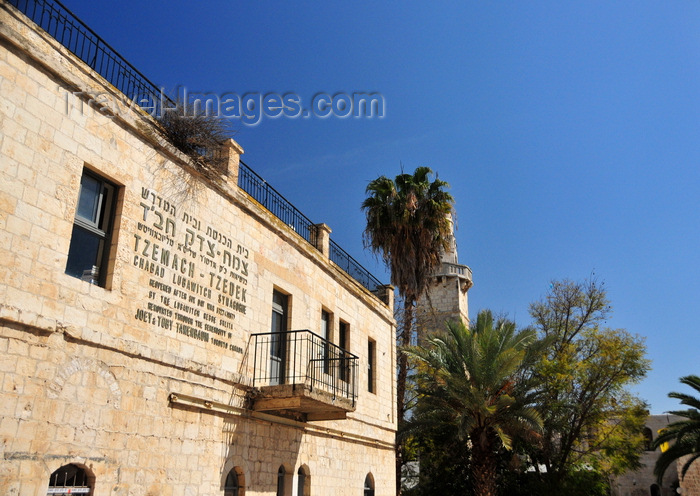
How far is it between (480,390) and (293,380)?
28.6 ft

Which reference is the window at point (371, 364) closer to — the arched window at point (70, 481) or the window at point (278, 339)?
the window at point (278, 339)

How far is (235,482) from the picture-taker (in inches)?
393

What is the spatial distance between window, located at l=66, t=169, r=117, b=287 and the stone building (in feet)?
0.07

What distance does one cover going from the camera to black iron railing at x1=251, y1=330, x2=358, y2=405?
36.0ft

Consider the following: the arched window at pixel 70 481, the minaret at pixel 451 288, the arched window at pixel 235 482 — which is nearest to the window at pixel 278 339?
the arched window at pixel 235 482

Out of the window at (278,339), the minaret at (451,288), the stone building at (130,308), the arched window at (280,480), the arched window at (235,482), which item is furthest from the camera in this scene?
the minaret at (451,288)

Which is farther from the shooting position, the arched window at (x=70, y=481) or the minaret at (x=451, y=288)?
the minaret at (x=451, y=288)

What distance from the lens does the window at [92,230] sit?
7594 millimetres

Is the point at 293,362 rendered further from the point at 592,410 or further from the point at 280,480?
the point at 592,410

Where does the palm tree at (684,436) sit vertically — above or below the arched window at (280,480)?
above

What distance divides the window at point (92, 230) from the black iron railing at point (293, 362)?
3384mm

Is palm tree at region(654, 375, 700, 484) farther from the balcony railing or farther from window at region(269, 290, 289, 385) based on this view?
window at region(269, 290, 289, 385)

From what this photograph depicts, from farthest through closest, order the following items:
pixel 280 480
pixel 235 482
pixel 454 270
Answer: pixel 454 270, pixel 280 480, pixel 235 482

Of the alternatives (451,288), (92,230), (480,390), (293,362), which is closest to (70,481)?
(92,230)
